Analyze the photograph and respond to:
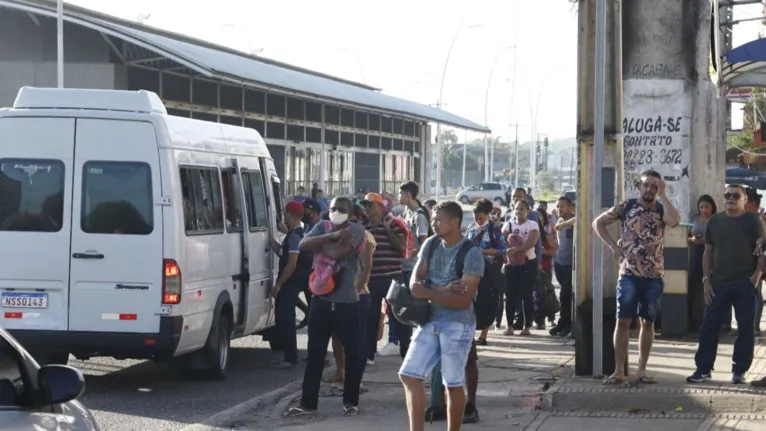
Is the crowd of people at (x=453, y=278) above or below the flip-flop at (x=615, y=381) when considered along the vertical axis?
above

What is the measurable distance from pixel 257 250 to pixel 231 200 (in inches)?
32.4

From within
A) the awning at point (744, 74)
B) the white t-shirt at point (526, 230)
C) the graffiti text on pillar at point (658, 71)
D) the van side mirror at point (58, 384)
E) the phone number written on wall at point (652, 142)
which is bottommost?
the van side mirror at point (58, 384)

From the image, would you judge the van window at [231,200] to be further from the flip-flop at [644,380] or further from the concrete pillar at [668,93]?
the concrete pillar at [668,93]

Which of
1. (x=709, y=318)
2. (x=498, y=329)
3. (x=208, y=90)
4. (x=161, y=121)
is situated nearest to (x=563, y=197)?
(x=498, y=329)

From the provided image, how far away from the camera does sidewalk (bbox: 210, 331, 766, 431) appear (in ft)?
34.1

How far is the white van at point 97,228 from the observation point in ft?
38.5

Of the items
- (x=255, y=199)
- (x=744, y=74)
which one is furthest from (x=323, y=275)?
(x=744, y=74)

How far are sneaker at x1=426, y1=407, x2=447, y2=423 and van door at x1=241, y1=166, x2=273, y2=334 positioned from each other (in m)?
3.86

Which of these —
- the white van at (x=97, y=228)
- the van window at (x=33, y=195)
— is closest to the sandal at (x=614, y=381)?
the white van at (x=97, y=228)

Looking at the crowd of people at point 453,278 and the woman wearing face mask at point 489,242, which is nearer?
the crowd of people at point 453,278

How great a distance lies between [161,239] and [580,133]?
3792 mm

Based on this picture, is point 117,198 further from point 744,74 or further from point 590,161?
point 744,74

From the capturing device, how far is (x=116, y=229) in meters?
11.9

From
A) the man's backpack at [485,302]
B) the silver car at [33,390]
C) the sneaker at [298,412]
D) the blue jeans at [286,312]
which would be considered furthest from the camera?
the blue jeans at [286,312]
